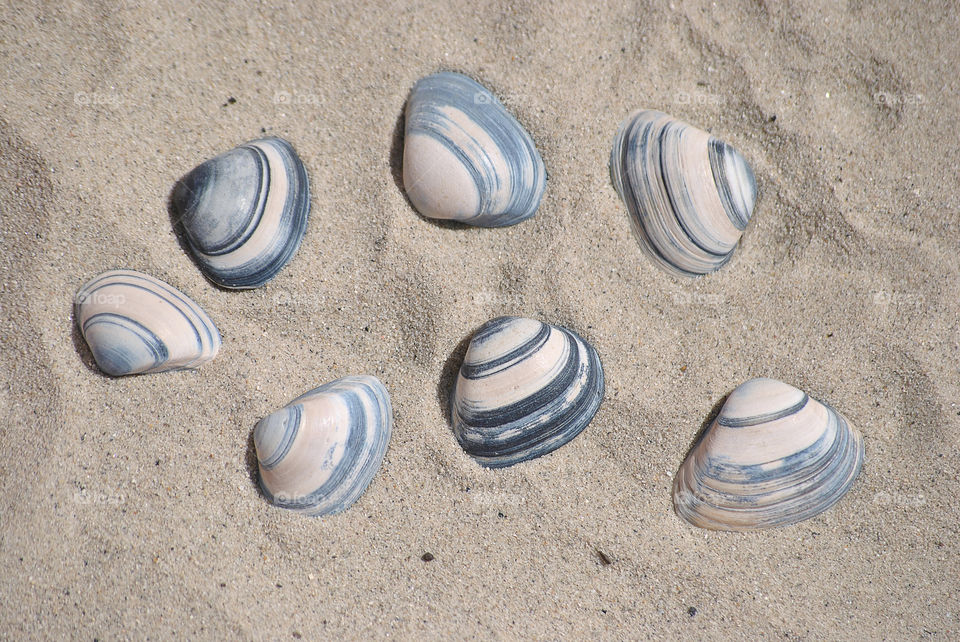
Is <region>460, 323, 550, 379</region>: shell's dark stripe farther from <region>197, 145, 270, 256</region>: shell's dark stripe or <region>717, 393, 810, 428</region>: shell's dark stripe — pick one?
<region>197, 145, 270, 256</region>: shell's dark stripe

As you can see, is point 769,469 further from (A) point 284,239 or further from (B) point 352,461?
(A) point 284,239

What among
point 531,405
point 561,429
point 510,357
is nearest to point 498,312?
point 510,357

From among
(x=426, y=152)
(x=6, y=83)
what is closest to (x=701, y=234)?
(x=426, y=152)

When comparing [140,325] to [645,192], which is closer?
[140,325]

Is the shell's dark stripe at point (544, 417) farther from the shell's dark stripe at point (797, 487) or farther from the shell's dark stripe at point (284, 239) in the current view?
the shell's dark stripe at point (284, 239)

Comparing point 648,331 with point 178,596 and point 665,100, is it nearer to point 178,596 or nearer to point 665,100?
point 665,100

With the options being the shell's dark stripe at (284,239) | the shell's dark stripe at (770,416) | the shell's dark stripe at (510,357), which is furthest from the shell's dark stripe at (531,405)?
the shell's dark stripe at (284,239)
